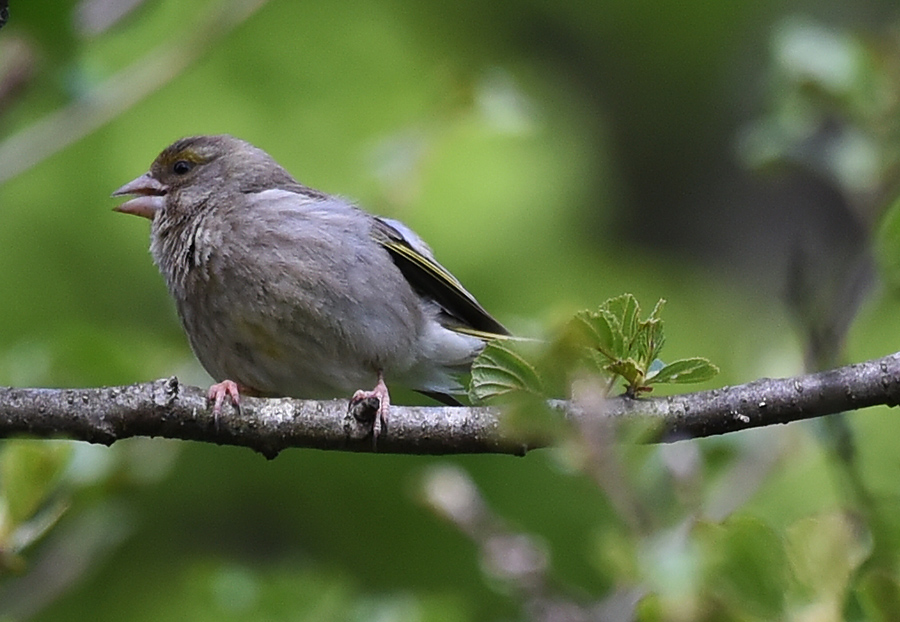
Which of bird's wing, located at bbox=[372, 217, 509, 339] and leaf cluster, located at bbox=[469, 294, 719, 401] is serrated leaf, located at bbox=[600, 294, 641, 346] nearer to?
leaf cluster, located at bbox=[469, 294, 719, 401]

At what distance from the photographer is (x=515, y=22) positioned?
11.1 m

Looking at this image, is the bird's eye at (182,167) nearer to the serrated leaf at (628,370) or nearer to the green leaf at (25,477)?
the green leaf at (25,477)

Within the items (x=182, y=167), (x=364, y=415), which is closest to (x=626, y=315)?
(x=364, y=415)

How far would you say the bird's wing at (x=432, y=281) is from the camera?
463cm

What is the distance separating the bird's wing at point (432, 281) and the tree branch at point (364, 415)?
1419 mm

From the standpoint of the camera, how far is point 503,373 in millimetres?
2748

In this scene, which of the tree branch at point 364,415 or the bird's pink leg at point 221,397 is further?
the bird's pink leg at point 221,397

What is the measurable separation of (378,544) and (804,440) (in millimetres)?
2762

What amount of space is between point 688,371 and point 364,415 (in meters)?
0.79

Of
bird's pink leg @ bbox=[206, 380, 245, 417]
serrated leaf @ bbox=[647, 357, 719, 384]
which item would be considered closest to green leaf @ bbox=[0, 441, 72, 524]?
bird's pink leg @ bbox=[206, 380, 245, 417]

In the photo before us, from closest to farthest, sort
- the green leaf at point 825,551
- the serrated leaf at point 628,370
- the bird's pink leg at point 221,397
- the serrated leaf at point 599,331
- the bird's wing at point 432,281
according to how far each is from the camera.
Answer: the green leaf at point 825,551
the serrated leaf at point 599,331
the serrated leaf at point 628,370
the bird's pink leg at point 221,397
the bird's wing at point 432,281

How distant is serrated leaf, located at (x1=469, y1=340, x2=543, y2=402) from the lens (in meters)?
2.70

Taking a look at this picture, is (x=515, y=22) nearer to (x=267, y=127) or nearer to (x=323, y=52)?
(x=323, y=52)

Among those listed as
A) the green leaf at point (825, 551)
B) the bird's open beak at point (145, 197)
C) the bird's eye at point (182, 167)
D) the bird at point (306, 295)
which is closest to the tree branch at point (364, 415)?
the green leaf at point (825, 551)
